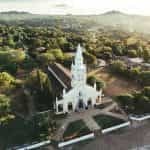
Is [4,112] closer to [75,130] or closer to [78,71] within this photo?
[75,130]

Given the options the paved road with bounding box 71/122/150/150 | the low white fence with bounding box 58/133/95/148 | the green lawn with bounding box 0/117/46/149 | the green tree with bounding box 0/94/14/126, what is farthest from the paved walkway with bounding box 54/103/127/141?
the green tree with bounding box 0/94/14/126

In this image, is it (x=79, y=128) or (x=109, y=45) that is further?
(x=109, y=45)

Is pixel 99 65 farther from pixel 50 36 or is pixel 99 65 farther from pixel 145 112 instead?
pixel 50 36

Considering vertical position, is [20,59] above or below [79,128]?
above

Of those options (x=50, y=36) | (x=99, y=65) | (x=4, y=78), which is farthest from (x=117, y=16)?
(x=4, y=78)

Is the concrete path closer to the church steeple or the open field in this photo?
the church steeple
